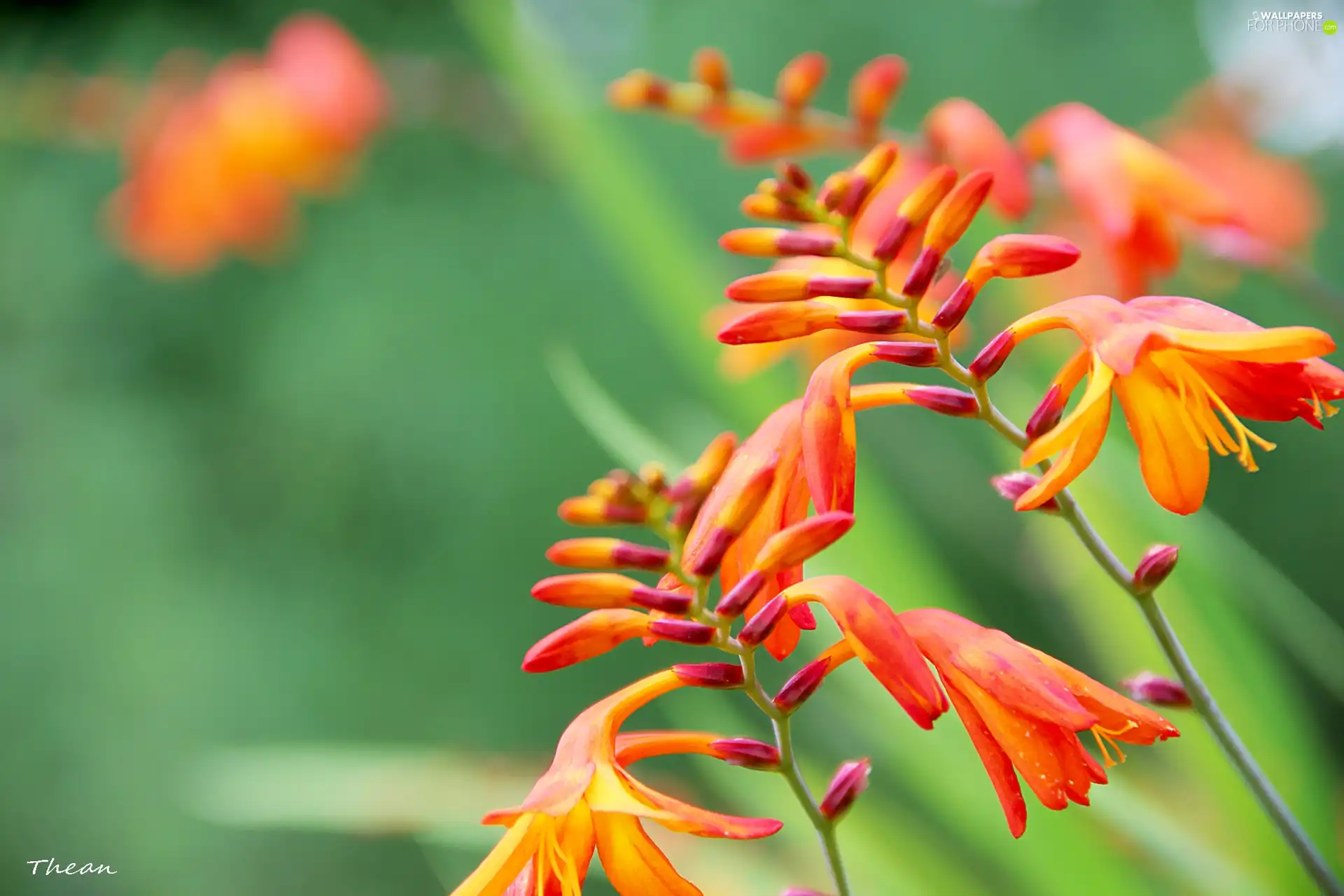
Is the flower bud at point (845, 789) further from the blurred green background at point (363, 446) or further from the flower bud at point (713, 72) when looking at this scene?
the blurred green background at point (363, 446)

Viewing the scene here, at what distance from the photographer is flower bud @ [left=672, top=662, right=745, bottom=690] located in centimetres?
23

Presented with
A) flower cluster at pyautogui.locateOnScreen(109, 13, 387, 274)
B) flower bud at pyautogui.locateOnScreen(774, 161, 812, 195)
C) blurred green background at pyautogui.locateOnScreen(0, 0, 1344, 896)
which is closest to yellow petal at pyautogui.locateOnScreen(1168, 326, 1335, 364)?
flower bud at pyautogui.locateOnScreen(774, 161, 812, 195)

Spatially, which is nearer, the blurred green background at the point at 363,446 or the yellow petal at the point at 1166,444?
the yellow petal at the point at 1166,444

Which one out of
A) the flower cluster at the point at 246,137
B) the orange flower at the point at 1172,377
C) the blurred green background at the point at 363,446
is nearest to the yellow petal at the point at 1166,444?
the orange flower at the point at 1172,377

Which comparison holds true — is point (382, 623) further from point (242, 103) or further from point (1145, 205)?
point (1145, 205)

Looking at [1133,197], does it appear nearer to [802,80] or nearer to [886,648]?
[802,80]

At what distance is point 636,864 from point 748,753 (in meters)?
0.03

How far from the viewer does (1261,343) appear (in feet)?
0.73

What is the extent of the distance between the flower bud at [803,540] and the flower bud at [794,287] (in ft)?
0.19

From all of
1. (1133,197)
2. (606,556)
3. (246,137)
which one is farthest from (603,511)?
(246,137)

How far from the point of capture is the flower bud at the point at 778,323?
0.83ft

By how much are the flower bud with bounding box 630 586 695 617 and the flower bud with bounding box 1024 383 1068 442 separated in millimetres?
89

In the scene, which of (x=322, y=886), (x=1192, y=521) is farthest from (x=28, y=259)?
(x=1192, y=521)

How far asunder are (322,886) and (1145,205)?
1.93 metres
